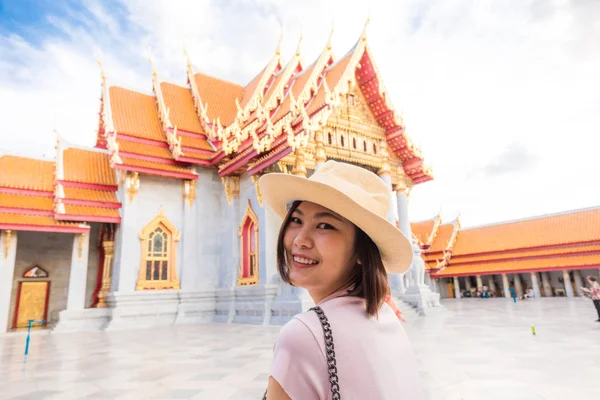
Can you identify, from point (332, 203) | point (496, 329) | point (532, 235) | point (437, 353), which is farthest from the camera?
point (532, 235)

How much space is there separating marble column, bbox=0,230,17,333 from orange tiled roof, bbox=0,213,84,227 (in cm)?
40

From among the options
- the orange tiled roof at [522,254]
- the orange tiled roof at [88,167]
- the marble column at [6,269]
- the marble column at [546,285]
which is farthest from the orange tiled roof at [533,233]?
the marble column at [6,269]

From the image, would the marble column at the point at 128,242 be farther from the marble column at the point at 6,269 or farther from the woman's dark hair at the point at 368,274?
the woman's dark hair at the point at 368,274

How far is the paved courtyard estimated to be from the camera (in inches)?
146

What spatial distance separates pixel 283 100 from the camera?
13266 mm

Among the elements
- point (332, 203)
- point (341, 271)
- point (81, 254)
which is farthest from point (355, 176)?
point (81, 254)

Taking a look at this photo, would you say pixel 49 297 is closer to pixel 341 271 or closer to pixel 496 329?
pixel 496 329

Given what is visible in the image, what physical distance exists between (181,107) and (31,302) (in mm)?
8751

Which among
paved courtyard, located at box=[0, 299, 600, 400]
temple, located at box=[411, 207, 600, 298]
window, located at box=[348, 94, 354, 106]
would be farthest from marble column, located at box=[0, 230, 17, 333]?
temple, located at box=[411, 207, 600, 298]

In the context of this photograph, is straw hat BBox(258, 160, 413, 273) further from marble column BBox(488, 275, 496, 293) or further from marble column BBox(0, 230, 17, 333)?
marble column BBox(488, 275, 496, 293)

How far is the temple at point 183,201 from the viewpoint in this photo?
10.8 m

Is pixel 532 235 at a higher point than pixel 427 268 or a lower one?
higher

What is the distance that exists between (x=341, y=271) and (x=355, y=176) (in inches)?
12.3

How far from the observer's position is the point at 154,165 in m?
12.0
